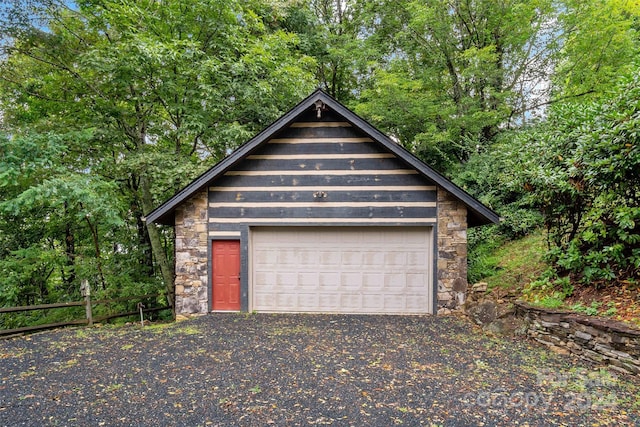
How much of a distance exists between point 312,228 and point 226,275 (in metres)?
2.27

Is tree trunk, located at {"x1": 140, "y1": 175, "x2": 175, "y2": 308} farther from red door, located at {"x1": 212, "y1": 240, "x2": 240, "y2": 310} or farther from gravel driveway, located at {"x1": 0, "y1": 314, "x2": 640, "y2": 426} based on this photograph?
gravel driveway, located at {"x1": 0, "y1": 314, "x2": 640, "y2": 426}

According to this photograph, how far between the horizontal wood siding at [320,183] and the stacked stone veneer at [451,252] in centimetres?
39

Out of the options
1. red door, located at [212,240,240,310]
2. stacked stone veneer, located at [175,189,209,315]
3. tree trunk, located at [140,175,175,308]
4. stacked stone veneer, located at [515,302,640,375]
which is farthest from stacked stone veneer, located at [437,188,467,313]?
tree trunk, located at [140,175,175,308]

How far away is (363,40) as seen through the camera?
1560cm

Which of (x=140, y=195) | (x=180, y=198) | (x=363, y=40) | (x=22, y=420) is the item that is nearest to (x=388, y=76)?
(x=363, y=40)

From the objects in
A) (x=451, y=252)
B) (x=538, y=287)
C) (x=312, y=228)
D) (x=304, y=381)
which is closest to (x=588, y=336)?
(x=538, y=287)

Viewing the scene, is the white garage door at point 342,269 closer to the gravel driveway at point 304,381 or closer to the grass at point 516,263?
the gravel driveway at point 304,381

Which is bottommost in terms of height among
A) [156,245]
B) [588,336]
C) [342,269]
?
[588,336]

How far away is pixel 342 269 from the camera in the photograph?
802cm

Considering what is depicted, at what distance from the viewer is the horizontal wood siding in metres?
7.83

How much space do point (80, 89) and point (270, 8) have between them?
23.0ft

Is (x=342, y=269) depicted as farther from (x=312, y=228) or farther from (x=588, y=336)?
(x=588, y=336)

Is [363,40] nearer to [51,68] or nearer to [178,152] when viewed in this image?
[178,152]

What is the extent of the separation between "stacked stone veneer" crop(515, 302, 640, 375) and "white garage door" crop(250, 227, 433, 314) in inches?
91.7
